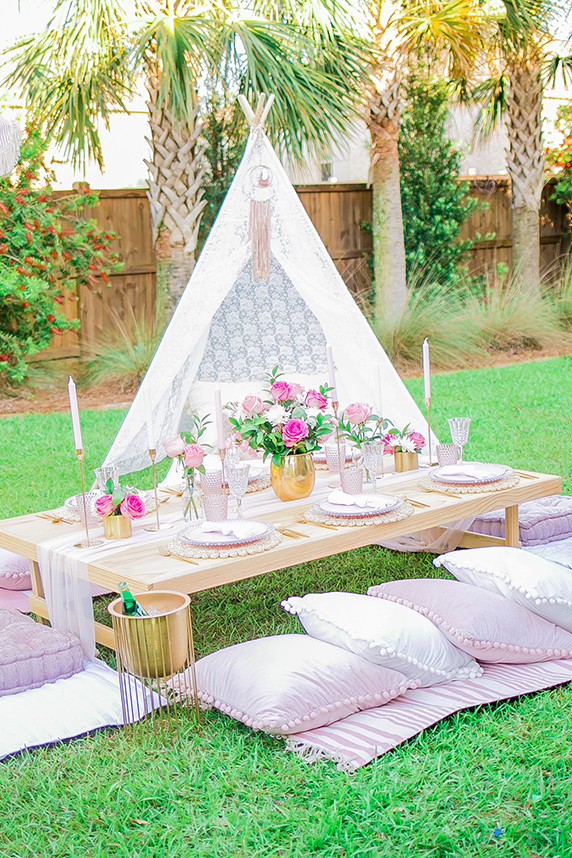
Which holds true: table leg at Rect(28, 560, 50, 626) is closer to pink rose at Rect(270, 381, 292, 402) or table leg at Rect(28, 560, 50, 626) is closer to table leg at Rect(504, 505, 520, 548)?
pink rose at Rect(270, 381, 292, 402)

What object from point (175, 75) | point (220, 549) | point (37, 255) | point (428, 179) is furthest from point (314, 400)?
point (428, 179)

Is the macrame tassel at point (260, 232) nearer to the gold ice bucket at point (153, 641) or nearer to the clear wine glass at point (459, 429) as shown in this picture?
the clear wine glass at point (459, 429)

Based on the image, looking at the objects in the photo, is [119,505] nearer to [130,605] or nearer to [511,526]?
[130,605]

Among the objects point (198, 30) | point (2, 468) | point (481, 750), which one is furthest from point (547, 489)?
point (198, 30)

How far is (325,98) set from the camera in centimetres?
718

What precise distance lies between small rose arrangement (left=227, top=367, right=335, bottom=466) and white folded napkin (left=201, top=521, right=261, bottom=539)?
0.42m

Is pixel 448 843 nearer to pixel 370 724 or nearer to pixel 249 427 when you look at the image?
pixel 370 724

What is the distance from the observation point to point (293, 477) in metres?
3.44

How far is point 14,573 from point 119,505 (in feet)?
2.77

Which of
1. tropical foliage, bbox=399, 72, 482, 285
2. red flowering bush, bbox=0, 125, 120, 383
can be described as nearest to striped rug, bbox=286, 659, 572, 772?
red flowering bush, bbox=0, 125, 120, 383

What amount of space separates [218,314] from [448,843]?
3407 millimetres

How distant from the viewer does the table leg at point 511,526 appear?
3676 millimetres

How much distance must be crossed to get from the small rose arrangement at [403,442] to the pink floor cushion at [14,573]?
1553mm

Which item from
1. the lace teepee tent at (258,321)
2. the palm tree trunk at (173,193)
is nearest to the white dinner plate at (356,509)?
the lace teepee tent at (258,321)
